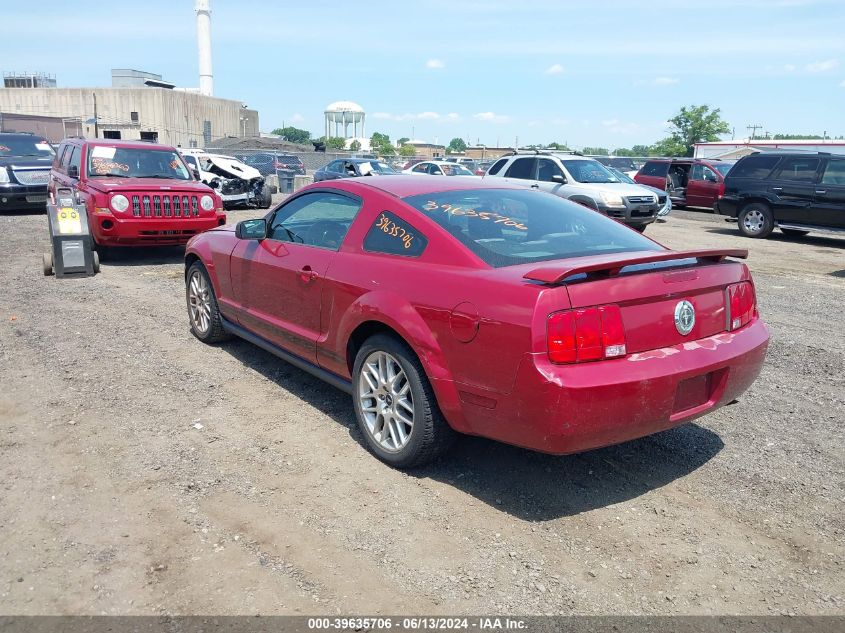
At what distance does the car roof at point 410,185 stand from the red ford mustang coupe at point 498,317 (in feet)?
0.07

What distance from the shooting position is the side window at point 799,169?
48.7 feet

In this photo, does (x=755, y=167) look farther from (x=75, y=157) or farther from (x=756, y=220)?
(x=75, y=157)

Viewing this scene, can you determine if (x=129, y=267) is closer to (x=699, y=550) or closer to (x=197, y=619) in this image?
(x=197, y=619)

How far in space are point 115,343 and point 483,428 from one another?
4198 mm

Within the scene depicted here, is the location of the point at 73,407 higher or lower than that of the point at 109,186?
lower

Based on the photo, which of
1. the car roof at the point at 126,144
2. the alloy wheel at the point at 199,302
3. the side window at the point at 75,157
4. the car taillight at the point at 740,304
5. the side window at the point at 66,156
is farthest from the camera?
the side window at the point at 66,156

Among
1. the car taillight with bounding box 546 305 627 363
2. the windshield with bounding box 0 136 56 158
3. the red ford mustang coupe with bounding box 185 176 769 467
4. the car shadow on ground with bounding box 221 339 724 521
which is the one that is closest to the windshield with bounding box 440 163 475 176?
the windshield with bounding box 0 136 56 158

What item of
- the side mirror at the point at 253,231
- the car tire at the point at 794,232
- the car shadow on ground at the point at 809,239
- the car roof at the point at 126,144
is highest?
the car roof at the point at 126,144

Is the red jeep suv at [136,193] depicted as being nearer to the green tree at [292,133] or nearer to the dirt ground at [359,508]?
the dirt ground at [359,508]

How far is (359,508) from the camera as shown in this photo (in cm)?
360

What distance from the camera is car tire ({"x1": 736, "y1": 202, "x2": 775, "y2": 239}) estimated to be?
15.8 metres

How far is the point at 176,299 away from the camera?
328 inches

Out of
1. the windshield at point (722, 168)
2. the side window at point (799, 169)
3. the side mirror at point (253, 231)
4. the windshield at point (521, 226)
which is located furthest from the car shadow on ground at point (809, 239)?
the side mirror at point (253, 231)

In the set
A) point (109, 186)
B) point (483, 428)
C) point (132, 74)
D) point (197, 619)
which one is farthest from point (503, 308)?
point (132, 74)
